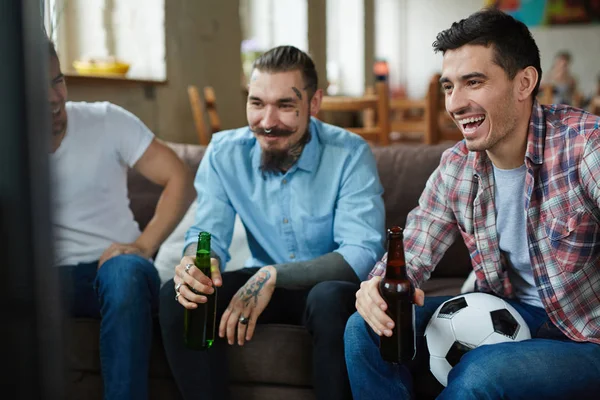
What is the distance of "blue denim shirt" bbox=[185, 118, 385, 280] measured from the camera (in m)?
1.66

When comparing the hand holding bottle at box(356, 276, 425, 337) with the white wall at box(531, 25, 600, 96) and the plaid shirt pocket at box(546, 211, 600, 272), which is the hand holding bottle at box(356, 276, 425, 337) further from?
the white wall at box(531, 25, 600, 96)

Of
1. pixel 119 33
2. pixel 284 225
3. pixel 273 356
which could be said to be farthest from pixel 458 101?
pixel 119 33

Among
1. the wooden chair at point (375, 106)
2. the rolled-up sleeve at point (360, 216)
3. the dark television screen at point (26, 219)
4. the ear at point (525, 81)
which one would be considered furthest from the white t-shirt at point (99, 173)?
the wooden chair at point (375, 106)

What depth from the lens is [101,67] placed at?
355 cm

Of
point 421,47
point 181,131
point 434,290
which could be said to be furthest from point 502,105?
point 421,47

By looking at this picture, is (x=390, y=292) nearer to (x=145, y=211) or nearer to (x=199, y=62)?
(x=145, y=211)

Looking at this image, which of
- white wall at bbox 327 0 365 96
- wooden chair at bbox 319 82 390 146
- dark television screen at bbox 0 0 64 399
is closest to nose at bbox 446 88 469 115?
dark television screen at bbox 0 0 64 399

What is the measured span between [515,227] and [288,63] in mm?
659

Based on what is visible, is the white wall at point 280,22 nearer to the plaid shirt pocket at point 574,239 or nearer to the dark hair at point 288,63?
the dark hair at point 288,63

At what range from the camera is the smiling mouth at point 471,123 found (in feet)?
4.20

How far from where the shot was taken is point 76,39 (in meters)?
3.72

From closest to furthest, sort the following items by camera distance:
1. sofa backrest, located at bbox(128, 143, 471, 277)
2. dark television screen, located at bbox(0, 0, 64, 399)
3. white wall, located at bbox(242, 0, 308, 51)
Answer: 1. dark television screen, located at bbox(0, 0, 64, 399)
2. sofa backrest, located at bbox(128, 143, 471, 277)
3. white wall, located at bbox(242, 0, 308, 51)

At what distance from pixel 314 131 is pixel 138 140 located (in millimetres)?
457

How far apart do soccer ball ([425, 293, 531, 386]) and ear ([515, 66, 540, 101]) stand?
381mm
